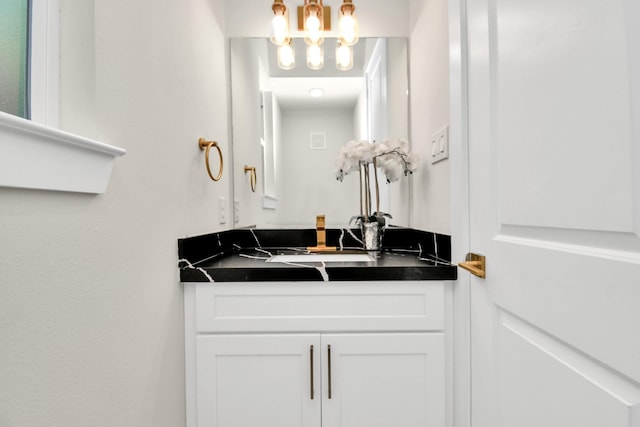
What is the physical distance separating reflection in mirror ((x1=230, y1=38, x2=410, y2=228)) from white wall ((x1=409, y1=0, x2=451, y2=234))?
116mm

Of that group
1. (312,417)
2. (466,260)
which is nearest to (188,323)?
(312,417)

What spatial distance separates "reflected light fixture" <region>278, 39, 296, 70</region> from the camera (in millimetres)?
1653

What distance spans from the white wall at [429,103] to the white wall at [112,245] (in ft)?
2.71

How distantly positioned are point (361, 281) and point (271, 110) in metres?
1.00

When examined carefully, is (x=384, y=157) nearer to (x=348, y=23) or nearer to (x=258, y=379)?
(x=348, y=23)

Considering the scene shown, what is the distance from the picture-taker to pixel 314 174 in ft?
5.53

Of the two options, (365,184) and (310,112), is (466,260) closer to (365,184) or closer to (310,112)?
(365,184)

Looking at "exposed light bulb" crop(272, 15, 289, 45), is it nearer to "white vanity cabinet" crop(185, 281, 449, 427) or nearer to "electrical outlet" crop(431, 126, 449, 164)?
"electrical outlet" crop(431, 126, 449, 164)

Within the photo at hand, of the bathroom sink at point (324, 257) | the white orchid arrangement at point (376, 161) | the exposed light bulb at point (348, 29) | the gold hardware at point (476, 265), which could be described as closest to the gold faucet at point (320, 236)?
the bathroom sink at point (324, 257)

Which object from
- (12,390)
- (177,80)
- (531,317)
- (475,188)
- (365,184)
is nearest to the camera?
(12,390)

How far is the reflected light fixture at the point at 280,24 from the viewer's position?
1.54 meters

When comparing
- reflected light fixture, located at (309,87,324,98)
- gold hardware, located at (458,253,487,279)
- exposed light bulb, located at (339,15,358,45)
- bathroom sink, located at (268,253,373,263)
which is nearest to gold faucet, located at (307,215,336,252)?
bathroom sink, located at (268,253,373,263)

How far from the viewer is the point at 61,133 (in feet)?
1.80

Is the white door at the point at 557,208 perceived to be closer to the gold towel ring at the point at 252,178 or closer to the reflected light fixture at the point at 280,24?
the reflected light fixture at the point at 280,24
